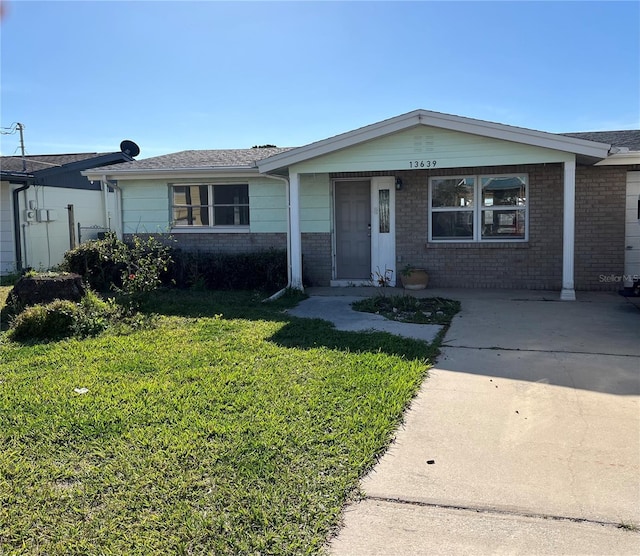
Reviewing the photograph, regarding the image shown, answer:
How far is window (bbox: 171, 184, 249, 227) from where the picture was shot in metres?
13.0

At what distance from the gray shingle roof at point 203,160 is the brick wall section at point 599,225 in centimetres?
665

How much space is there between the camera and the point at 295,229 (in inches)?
435

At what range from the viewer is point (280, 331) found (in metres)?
7.50

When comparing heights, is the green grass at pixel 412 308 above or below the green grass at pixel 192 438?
above

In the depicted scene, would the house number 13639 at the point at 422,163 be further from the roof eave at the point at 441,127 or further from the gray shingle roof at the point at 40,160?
the gray shingle roof at the point at 40,160

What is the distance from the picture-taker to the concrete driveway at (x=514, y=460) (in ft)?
9.58

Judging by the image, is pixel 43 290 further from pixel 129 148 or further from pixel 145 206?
pixel 129 148

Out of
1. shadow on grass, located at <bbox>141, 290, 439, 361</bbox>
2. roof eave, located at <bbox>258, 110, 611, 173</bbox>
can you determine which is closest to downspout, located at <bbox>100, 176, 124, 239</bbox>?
shadow on grass, located at <bbox>141, 290, 439, 361</bbox>

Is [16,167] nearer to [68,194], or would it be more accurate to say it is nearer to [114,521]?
[68,194]

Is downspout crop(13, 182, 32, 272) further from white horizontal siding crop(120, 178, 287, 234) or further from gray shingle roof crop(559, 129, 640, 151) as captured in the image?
gray shingle roof crop(559, 129, 640, 151)

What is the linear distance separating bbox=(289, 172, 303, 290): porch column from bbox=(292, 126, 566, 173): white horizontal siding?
17.8 inches

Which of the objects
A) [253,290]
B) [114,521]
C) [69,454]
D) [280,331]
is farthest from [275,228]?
[114,521]

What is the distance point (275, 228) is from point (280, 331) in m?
5.58

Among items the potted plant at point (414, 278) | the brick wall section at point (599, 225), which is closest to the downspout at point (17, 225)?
the potted plant at point (414, 278)
